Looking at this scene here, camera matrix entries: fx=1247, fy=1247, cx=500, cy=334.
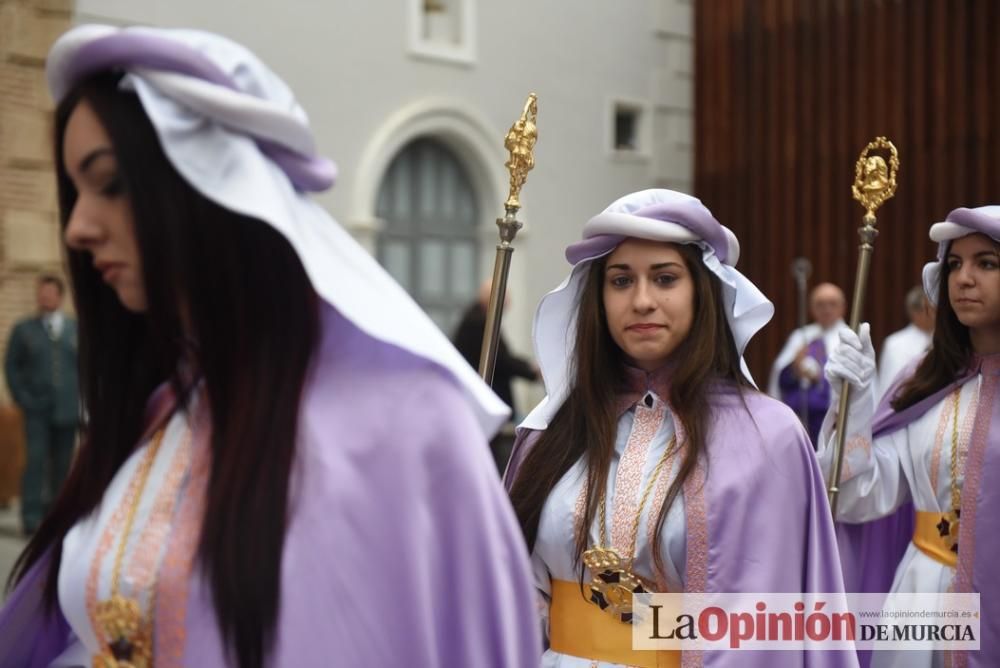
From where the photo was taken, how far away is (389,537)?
5.56 feet

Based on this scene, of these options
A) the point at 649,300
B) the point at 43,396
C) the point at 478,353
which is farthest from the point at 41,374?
the point at 649,300

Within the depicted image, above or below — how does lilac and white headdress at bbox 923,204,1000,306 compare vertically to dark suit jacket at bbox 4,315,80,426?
above

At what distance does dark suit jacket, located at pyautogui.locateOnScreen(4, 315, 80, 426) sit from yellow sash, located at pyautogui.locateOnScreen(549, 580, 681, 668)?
253 inches

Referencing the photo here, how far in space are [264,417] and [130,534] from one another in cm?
29

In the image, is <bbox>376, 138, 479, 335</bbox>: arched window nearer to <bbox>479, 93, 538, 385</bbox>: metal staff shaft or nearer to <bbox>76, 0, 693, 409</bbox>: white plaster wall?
<bbox>76, 0, 693, 409</bbox>: white plaster wall

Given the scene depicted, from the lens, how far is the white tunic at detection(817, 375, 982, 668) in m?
3.77

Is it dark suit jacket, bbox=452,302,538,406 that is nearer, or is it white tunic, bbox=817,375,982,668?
white tunic, bbox=817,375,982,668

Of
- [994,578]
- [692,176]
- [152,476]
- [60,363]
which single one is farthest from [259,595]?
[692,176]

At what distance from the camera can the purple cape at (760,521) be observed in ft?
8.97

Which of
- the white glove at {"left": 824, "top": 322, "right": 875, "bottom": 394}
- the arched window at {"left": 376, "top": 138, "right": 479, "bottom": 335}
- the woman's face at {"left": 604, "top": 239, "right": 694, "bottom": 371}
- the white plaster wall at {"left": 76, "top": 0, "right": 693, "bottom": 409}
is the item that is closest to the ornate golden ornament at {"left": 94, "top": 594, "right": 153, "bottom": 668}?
the woman's face at {"left": 604, "top": 239, "right": 694, "bottom": 371}

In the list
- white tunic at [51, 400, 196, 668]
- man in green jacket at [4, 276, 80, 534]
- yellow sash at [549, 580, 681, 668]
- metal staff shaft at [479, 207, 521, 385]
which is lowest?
man in green jacket at [4, 276, 80, 534]

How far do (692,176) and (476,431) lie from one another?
511 inches

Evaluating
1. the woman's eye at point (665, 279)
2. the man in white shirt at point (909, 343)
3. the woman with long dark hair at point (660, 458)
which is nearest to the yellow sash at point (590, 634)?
the woman with long dark hair at point (660, 458)

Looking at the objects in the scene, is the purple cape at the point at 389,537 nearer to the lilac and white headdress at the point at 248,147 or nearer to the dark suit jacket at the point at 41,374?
the lilac and white headdress at the point at 248,147
